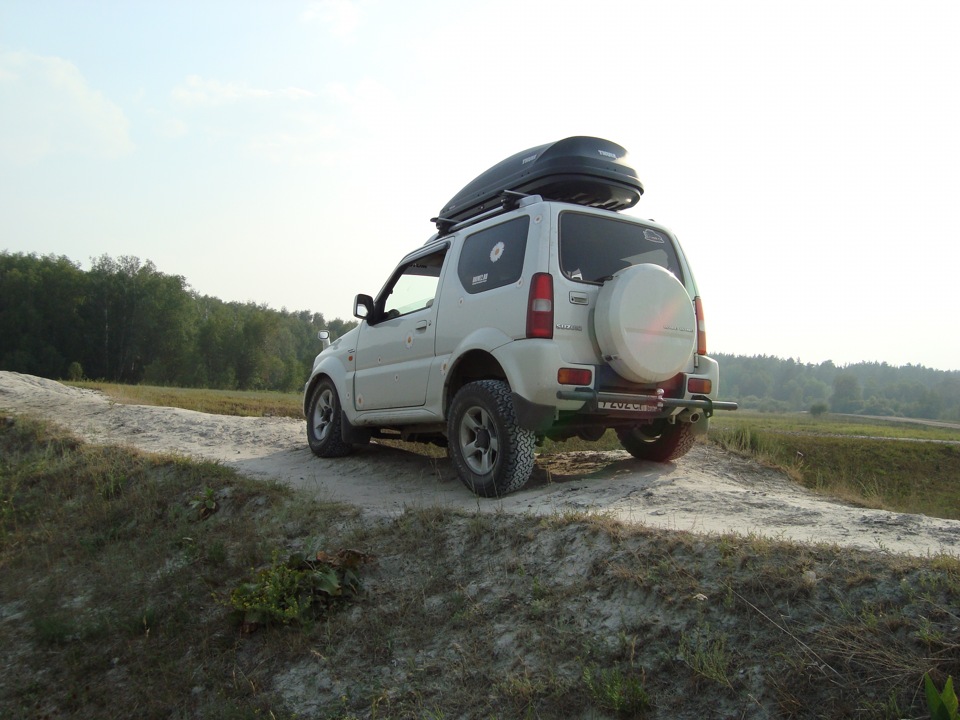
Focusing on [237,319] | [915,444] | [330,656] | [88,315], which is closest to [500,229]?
[330,656]

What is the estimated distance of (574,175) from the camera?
246 inches

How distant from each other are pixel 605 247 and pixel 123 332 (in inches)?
2781

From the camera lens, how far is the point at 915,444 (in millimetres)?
10469

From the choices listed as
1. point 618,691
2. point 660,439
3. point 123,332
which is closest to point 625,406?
point 660,439

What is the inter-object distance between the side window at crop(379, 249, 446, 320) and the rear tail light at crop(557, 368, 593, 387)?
191 cm

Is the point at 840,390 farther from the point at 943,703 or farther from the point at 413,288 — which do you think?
the point at 943,703

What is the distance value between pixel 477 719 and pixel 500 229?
13.1ft

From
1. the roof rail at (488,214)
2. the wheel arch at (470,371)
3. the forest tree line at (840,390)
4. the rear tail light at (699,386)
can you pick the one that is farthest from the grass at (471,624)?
the forest tree line at (840,390)

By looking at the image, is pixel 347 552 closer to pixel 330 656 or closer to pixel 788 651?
pixel 330 656

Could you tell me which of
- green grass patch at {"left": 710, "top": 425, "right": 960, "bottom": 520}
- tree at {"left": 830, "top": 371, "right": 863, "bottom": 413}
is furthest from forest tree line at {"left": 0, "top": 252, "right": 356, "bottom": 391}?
green grass patch at {"left": 710, "top": 425, "right": 960, "bottom": 520}

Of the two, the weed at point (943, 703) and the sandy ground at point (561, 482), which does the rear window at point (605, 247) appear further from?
the weed at point (943, 703)

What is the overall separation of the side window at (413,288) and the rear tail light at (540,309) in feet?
5.22

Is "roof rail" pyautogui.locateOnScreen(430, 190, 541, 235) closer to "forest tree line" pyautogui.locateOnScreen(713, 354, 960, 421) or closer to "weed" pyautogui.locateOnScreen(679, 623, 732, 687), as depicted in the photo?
"weed" pyautogui.locateOnScreen(679, 623, 732, 687)

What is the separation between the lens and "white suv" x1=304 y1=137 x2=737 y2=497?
5.54 m
